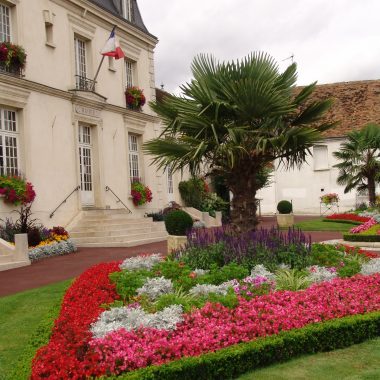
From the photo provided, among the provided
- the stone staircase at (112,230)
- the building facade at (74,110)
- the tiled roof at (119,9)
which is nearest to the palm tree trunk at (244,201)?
the stone staircase at (112,230)

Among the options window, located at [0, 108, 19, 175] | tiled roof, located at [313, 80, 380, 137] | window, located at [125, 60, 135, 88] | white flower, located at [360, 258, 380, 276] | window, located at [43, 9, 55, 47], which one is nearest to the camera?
white flower, located at [360, 258, 380, 276]

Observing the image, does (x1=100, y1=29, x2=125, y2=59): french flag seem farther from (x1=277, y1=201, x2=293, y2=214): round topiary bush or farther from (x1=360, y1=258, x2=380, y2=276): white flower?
(x1=360, y1=258, x2=380, y2=276): white flower

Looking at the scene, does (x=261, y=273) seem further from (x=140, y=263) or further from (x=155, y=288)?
(x=140, y=263)

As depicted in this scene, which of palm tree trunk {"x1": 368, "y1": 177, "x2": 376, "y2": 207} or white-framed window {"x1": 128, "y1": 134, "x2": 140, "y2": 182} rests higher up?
white-framed window {"x1": 128, "y1": 134, "x2": 140, "y2": 182}

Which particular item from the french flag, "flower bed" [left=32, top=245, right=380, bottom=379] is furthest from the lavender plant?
the french flag

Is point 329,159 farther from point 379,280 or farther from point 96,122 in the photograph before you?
point 379,280

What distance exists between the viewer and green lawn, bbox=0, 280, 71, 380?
205 inches

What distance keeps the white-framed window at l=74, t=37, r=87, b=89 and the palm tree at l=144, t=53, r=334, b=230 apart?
10892 mm

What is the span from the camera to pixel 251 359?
14.3ft

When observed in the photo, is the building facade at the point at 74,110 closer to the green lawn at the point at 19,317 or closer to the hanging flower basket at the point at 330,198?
the green lawn at the point at 19,317

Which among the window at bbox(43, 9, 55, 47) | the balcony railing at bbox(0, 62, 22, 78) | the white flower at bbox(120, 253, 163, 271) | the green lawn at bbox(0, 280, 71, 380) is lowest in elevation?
the green lawn at bbox(0, 280, 71, 380)

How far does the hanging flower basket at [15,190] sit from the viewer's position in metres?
14.6

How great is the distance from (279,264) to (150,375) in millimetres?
4100

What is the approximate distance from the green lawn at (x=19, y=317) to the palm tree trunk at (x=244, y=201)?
3.06m
